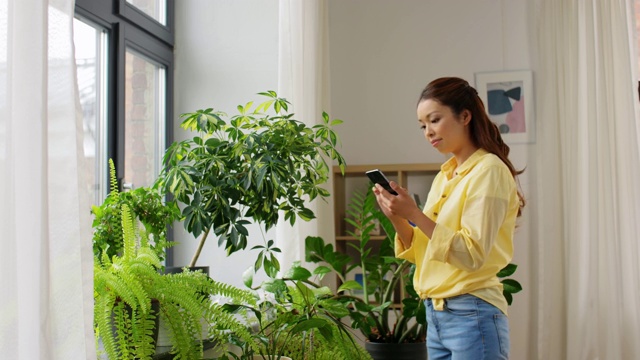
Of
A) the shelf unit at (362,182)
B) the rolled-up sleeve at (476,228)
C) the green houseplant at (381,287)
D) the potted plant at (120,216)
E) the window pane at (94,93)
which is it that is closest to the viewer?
the rolled-up sleeve at (476,228)

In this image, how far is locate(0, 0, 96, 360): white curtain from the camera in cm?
124

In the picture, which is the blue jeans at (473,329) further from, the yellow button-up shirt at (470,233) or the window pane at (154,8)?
the window pane at (154,8)

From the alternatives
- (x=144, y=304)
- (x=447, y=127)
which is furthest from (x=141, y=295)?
(x=447, y=127)

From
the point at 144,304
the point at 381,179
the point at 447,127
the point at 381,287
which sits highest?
the point at 447,127

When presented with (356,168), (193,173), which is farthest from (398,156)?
(193,173)

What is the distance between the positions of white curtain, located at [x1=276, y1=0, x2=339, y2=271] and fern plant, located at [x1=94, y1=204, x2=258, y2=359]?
1.12 metres

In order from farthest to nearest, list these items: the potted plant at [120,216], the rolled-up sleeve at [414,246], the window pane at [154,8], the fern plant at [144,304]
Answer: the window pane at [154,8], the rolled-up sleeve at [414,246], the potted plant at [120,216], the fern plant at [144,304]

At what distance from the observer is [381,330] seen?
3.29m

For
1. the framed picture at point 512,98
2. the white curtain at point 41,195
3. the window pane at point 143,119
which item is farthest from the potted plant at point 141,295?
the framed picture at point 512,98

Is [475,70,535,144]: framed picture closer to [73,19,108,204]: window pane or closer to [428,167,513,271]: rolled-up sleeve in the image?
[73,19,108,204]: window pane

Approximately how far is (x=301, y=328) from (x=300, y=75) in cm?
151

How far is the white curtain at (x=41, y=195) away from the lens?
124cm

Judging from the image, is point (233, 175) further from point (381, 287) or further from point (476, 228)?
point (381, 287)

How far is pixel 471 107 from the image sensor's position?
6.67ft
